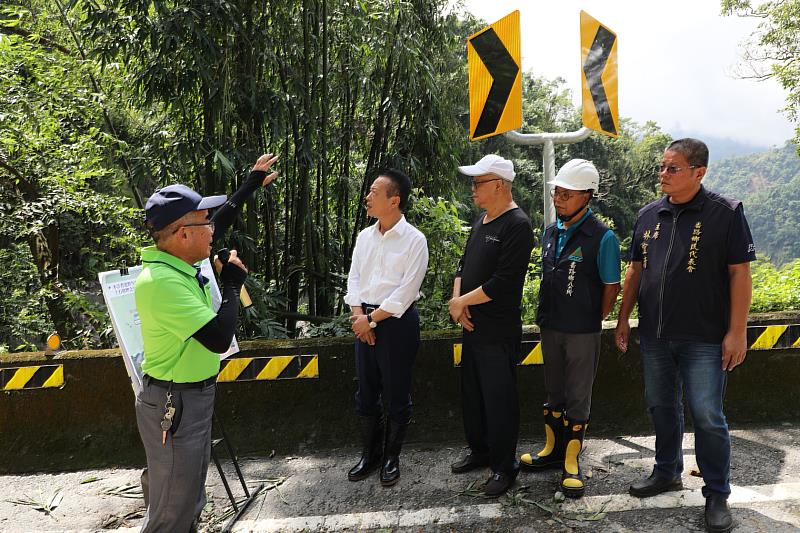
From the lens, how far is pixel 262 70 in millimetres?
4359

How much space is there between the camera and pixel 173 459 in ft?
6.67

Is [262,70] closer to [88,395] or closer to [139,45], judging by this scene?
[139,45]

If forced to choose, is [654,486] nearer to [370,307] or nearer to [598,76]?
[370,307]

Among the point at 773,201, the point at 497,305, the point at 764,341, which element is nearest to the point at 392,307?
the point at 497,305

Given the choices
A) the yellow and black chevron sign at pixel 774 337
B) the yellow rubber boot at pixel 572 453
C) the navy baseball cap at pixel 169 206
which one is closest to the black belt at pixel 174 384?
the navy baseball cap at pixel 169 206

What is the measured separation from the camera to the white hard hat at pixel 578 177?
284 centimetres

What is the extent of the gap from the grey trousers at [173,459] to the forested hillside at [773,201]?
47473 mm

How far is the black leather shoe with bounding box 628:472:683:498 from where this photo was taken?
282cm

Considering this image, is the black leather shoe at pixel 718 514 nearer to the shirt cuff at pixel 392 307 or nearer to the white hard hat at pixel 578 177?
the white hard hat at pixel 578 177

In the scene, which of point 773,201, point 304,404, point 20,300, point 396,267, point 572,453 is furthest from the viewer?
point 773,201

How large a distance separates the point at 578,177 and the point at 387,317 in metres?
1.23

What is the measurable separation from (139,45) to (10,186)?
256 centimetres

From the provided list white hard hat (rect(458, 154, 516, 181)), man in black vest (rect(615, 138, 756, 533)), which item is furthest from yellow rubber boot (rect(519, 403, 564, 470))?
white hard hat (rect(458, 154, 516, 181))

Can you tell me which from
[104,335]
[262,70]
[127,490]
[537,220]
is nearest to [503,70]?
[262,70]
